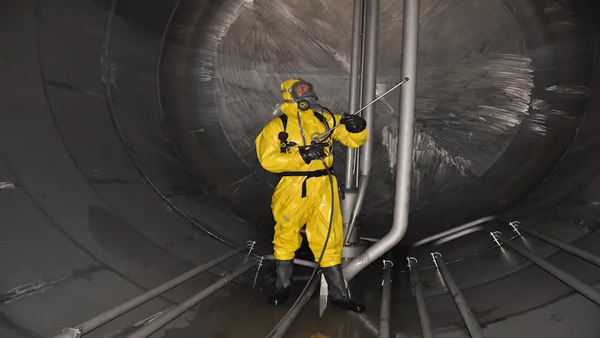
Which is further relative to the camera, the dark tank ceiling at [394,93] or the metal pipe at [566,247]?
the dark tank ceiling at [394,93]

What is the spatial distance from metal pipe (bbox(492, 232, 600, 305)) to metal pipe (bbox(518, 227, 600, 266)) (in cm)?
9

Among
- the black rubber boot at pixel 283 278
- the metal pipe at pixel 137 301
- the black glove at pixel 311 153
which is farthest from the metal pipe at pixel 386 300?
the metal pipe at pixel 137 301

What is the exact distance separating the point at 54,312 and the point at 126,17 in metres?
1.60

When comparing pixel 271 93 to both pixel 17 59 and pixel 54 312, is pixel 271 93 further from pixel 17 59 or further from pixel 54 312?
pixel 54 312

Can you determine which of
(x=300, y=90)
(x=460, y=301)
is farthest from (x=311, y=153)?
(x=460, y=301)

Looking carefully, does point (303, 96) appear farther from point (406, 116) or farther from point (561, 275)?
point (561, 275)

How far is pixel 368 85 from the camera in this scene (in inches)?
102

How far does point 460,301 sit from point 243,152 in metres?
1.87

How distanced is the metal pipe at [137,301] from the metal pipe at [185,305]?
8 centimetres

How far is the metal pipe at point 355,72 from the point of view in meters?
2.62

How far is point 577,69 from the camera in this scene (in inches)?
108

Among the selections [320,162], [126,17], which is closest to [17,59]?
[126,17]

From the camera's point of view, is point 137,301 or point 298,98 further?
point 298,98

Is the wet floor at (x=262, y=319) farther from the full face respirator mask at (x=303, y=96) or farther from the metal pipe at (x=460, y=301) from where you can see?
the full face respirator mask at (x=303, y=96)
